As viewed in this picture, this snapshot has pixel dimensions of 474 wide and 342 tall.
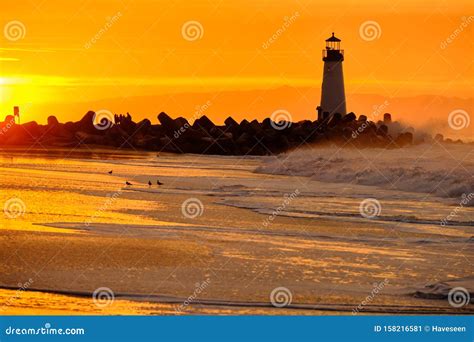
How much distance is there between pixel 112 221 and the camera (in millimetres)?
17750

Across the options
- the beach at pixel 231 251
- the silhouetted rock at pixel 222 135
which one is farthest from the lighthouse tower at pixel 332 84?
the beach at pixel 231 251

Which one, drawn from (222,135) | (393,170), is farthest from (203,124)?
(393,170)

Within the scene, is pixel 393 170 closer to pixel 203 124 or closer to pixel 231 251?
pixel 231 251

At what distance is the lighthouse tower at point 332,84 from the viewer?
66625mm

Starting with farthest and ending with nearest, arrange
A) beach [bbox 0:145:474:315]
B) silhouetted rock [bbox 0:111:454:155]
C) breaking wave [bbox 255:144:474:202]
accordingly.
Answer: silhouetted rock [bbox 0:111:454:155], breaking wave [bbox 255:144:474:202], beach [bbox 0:145:474:315]

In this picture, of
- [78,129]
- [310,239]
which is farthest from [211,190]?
[78,129]

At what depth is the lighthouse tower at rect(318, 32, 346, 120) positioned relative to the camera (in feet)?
219

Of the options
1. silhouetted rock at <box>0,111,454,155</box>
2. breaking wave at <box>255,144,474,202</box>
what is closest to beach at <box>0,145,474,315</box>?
breaking wave at <box>255,144,474,202</box>

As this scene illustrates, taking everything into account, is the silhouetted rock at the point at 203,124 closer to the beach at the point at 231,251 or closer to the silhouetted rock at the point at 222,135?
the silhouetted rock at the point at 222,135

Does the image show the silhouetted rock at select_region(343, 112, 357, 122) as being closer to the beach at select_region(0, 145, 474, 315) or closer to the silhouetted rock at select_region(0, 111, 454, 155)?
the silhouetted rock at select_region(0, 111, 454, 155)

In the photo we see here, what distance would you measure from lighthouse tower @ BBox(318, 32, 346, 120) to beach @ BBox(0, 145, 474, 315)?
130 feet

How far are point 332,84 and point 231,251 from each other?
54330mm

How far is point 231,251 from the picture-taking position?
14.0 meters

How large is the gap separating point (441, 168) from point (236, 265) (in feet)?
70.9
